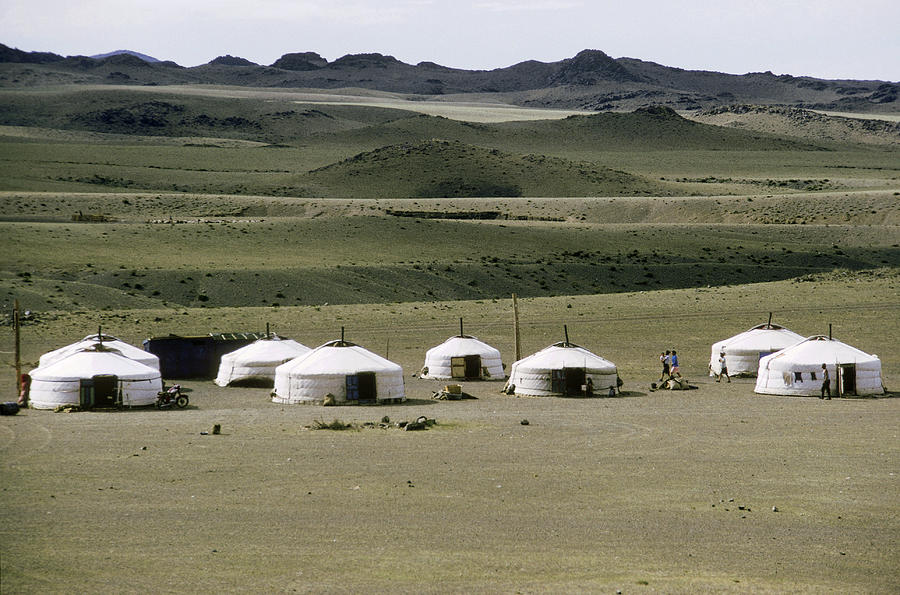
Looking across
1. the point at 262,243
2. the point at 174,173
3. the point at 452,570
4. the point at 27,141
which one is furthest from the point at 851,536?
the point at 27,141

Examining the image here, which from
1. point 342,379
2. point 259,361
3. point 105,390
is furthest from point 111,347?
point 342,379

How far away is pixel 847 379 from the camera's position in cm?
3597

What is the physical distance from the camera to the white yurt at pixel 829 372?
118ft

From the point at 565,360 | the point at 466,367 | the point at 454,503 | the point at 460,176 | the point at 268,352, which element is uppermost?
the point at 460,176

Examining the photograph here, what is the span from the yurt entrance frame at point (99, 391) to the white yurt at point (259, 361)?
6.80m

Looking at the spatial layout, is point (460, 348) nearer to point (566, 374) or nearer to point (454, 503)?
point (566, 374)

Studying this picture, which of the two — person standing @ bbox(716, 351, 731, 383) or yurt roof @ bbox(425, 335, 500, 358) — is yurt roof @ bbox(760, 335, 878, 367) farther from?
yurt roof @ bbox(425, 335, 500, 358)

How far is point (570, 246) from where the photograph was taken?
82.3 m

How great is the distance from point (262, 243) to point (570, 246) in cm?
2072

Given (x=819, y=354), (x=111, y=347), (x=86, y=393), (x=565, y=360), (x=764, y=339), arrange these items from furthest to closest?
(x=764, y=339)
(x=565, y=360)
(x=819, y=354)
(x=111, y=347)
(x=86, y=393)

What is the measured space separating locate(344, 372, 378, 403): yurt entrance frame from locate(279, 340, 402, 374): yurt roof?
0.56ft

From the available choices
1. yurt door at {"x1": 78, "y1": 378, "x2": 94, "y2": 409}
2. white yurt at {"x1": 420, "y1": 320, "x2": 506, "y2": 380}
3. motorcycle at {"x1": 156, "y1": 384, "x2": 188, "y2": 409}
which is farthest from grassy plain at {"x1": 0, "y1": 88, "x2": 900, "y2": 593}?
yurt door at {"x1": 78, "y1": 378, "x2": 94, "y2": 409}

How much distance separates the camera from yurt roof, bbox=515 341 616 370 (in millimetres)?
36312

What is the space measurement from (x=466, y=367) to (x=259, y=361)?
697 cm
